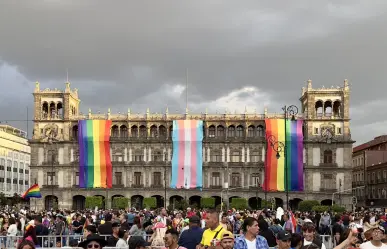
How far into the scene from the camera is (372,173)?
91.1 m

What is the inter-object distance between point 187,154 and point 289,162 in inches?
485

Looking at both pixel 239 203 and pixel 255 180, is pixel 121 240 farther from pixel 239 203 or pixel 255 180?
pixel 255 180

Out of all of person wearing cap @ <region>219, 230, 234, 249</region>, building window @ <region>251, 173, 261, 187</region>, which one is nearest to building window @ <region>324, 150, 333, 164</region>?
building window @ <region>251, 173, 261, 187</region>

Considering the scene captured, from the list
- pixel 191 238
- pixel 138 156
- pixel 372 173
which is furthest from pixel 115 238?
pixel 372 173

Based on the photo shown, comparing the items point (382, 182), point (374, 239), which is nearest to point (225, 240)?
point (374, 239)

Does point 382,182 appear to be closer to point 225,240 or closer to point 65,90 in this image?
point 65,90

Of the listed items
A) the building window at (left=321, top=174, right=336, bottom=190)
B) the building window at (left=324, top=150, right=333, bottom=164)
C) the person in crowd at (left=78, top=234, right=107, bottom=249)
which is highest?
the building window at (left=324, top=150, right=333, bottom=164)

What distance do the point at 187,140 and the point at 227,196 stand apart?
8.72 meters

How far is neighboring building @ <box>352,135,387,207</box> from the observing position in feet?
282

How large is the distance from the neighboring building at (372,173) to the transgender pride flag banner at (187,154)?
22.5 m

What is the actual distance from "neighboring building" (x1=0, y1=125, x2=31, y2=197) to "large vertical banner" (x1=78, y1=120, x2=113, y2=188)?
25.5m

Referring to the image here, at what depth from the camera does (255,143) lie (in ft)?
260

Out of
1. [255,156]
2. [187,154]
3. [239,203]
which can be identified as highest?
[187,154]

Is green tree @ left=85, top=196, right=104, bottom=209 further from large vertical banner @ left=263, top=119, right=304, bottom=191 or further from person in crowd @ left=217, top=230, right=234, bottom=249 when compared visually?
person in crowd @ left=217, top=230, right=234, bottom=249
